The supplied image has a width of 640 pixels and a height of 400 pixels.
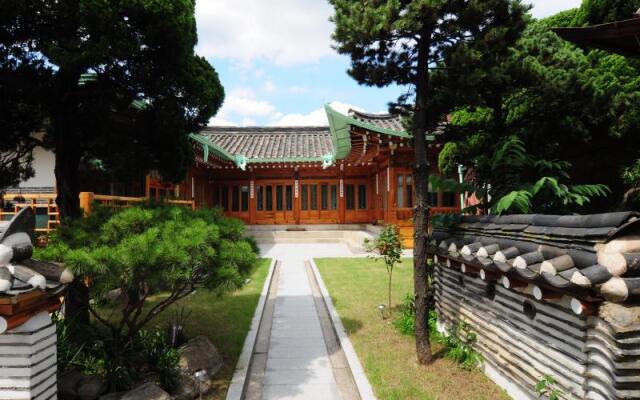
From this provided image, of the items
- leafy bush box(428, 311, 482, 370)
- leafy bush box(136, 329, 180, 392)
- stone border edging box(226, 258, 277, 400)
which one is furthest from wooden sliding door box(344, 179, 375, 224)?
Result: leafy bush box(136, 329, 180, 392)

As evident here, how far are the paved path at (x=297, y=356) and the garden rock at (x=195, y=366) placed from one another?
2.26ft

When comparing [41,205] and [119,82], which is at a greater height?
[119,82]

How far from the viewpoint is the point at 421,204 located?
5094mm

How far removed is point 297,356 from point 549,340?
3.49m

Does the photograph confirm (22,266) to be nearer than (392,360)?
Yes

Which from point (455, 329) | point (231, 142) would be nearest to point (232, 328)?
point (455, 329)

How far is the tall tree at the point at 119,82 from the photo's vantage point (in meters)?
4.12

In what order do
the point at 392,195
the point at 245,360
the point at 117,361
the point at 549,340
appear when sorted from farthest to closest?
the point at 392,195 → the point at 245,360 → the point at 117,361 → the point at 549,340

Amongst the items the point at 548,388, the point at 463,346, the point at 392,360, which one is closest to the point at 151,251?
the point at 392,360

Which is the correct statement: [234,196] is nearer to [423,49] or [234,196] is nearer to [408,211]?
[408,211]

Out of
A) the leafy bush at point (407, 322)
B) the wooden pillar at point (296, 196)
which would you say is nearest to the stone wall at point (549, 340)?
the leafy bush at point (407, 322)

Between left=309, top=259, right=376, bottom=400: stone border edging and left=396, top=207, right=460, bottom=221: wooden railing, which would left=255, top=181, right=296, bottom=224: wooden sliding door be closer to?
left=396, top=207, right=460, bottom=221: wooden railing

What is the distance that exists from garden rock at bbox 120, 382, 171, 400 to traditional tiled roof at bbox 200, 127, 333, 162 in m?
16.6

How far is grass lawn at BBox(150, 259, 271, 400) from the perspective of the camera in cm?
534
